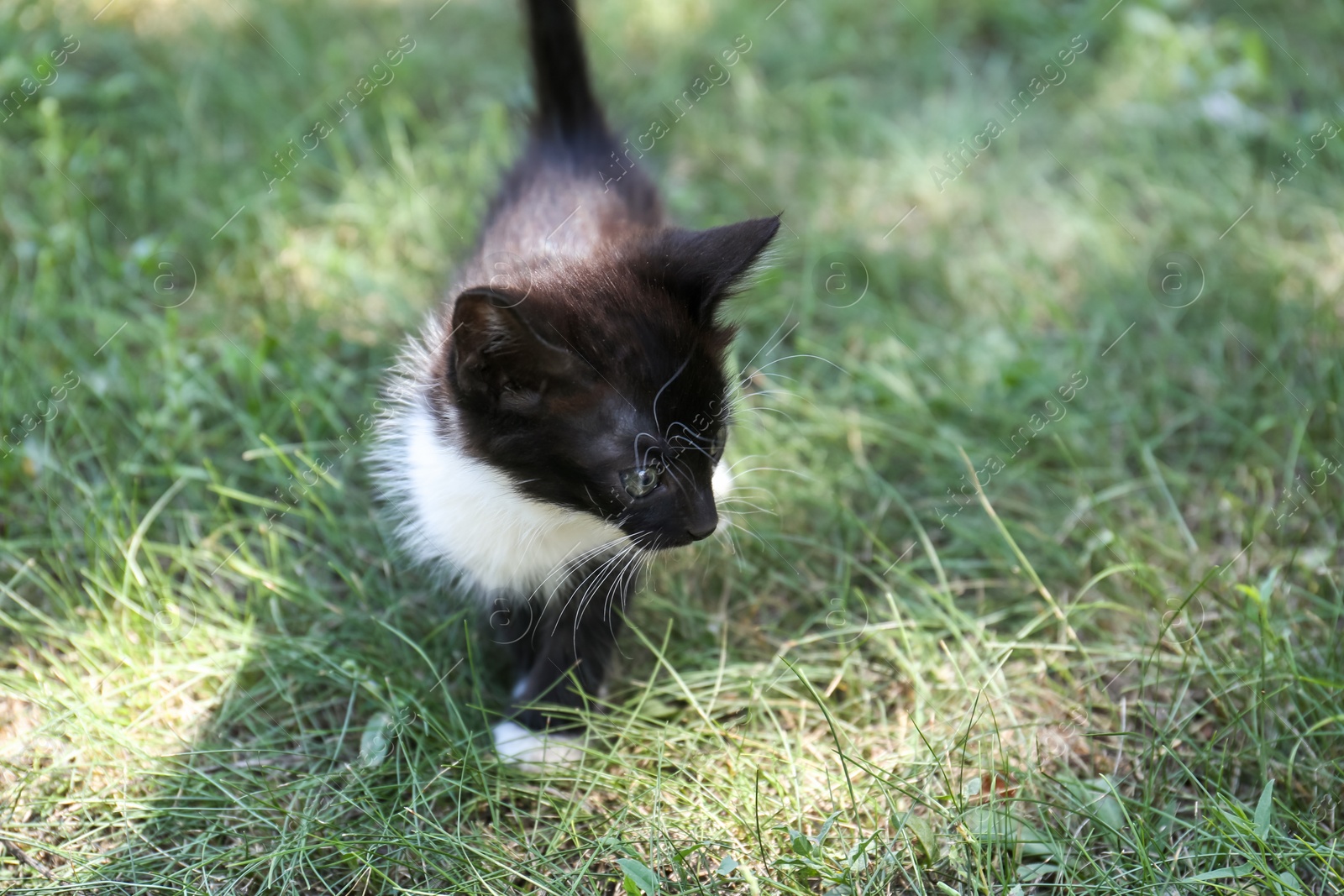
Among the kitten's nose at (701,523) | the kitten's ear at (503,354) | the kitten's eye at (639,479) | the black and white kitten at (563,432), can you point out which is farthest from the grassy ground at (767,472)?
the kitten's ear at (503,354)

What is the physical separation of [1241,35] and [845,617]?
3.73m

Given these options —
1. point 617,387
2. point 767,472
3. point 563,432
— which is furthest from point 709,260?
point 767,472

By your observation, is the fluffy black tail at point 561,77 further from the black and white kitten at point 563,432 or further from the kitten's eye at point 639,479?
the kitten's eye at point 639,479

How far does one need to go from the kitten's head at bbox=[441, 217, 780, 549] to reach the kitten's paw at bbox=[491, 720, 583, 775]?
61 centimetres

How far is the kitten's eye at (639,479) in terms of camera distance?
2258 mm

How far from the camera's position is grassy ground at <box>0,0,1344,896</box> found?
93.6 inches

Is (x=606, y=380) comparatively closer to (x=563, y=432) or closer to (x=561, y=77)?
(x=563, y=432)

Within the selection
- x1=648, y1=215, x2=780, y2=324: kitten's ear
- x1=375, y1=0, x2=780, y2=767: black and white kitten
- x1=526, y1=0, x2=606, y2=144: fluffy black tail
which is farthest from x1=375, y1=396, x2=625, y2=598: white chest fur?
x1=526, y1=0, x2=606, y2=144: fluffy black tail

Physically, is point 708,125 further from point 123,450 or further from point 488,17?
point 123,450

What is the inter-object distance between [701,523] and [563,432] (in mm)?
353

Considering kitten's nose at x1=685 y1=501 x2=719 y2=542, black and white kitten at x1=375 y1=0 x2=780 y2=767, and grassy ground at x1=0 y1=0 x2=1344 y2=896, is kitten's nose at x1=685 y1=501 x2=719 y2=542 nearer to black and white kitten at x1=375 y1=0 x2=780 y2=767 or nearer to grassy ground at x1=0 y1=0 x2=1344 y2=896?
black and white kitten at x1=375 y1=0 x2=780 y2=767

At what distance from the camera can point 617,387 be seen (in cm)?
224

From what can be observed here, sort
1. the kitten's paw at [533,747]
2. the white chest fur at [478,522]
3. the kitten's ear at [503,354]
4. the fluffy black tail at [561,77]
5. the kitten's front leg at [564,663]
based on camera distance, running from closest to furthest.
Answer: the kitten's ear at [503,354], the white chest fur at [478,522], the kitten's paw at [533,747], the kitten's front leg at [564,663], the fluffy black tail at [561,77]

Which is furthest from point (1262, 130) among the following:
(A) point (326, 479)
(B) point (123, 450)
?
(B) point (123, 450)
